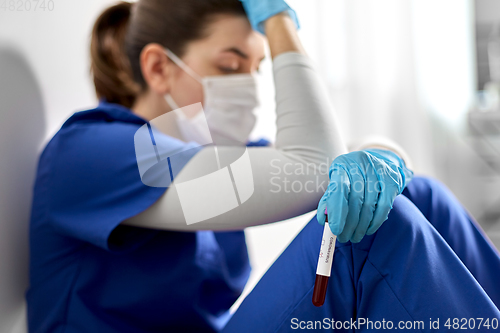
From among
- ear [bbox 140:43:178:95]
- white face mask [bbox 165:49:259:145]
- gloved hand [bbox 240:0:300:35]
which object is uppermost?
gloved hand [bbox 240:0:300:35]

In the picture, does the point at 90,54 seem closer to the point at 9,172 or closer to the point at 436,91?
the point at 9,172

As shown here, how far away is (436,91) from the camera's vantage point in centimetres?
183

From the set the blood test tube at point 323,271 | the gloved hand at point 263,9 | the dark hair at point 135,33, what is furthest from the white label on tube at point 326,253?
the dark hair at point 135,33

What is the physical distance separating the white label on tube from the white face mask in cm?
44

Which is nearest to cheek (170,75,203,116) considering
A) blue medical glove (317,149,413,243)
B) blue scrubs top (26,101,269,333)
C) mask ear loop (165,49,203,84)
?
mask ear loop (165,49,203,84)

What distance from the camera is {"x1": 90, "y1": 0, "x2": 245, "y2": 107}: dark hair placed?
2.59 feet

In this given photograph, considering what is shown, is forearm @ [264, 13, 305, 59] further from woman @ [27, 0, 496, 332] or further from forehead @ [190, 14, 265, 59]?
forehead @ [190, 14, 265, 59]

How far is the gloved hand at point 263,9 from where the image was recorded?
2.24ft

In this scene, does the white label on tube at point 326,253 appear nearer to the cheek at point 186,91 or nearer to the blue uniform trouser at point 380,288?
the blue uniform trouser at point 380,288

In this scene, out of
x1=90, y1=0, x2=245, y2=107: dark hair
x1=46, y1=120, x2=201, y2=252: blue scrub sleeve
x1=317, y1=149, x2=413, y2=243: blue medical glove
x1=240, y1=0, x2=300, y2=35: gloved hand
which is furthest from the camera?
x1=90, y1=0, x2=245, y2=107: dark hair

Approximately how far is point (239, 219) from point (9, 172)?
37 centimetres

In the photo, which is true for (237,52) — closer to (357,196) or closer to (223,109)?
(223,109)

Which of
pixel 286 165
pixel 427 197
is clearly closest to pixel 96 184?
pixel 286 165

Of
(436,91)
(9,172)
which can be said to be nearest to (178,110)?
(9,172)
